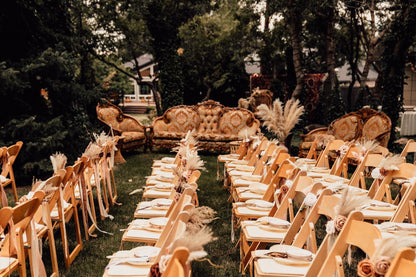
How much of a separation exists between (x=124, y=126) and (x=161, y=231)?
821 cm

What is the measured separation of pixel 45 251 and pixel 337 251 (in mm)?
3305

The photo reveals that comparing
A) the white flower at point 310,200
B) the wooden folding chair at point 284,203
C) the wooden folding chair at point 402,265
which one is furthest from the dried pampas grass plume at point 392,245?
the wooden folding chair at point 284,203

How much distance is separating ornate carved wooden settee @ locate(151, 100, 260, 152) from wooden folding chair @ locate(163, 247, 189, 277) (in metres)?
8.86

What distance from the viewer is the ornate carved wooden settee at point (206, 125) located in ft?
34.3

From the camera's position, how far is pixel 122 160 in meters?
9.23

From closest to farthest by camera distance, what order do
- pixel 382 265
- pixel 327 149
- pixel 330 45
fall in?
pixel 382 265 < pixel 327 149 < pixel 330 45

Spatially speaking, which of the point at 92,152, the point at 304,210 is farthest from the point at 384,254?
the point at 92,152

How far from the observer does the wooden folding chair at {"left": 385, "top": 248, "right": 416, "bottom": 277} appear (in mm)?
1413

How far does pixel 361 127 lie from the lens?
8.63m

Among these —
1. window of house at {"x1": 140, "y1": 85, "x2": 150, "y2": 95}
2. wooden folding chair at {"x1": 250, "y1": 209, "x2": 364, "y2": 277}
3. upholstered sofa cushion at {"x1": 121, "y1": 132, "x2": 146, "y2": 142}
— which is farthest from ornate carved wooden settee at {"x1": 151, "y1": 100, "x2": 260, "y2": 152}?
window of house at {"x1": 140, "y1": 85, "x2": 150, "y2": 95}

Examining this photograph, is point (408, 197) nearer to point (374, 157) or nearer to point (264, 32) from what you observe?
point (374, 157)

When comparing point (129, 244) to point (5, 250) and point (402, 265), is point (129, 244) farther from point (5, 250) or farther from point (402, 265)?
point (402, 265)

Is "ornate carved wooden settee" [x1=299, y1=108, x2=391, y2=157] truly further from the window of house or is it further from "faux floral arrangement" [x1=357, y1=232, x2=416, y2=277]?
the window of house

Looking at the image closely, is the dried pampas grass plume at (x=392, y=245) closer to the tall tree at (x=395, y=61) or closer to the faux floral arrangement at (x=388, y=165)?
the faux floral arrangement at (x=388, y=165)
